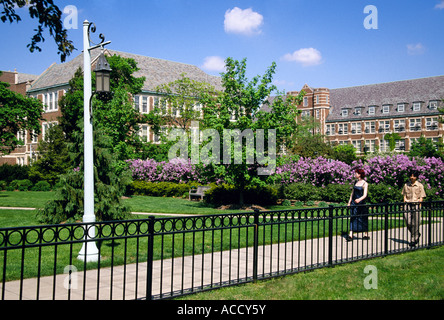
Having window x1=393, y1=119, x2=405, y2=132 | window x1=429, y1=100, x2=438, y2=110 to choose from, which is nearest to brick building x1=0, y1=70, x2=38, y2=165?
window x1=393, y1=119, x2=405, y2=132

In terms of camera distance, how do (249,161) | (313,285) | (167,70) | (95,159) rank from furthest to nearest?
(167,70)
(249,161)
(95,159)
(313,285)

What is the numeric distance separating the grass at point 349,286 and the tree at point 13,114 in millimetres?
28372

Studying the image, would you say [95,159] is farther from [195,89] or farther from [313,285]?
[195,89]

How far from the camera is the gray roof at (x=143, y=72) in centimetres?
5253

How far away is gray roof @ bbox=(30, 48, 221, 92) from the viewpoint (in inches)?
2068

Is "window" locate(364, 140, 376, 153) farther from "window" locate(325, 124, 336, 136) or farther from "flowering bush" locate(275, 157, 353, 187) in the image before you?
"flowering bush" locate(275, 157, 353, 187)

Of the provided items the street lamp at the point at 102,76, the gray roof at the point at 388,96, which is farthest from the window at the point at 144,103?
the street lamp at the point at 102,76

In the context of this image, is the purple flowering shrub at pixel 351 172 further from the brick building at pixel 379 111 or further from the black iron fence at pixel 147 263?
the brick building at pixel 379 111

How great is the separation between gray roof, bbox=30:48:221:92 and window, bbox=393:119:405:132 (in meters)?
35.6

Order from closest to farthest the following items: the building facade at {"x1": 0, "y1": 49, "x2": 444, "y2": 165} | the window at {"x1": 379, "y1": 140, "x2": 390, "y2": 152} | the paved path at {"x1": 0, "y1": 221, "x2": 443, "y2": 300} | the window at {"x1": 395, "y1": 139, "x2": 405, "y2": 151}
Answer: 1. the paved path at {"x1": 0, "y1": 221, "x2": 443, "y2": 300}
2. the building facade at {"x1": 0, "y1": 49, "x2": 444, "y2": 165}
3. the window at {"x1": 395, "y1": 139, "x2": 405, "y2": 151}
4. the window at {"x1": 379, "y1": 140, "x2": 390, "y2": 152}

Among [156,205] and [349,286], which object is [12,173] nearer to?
[156,205]

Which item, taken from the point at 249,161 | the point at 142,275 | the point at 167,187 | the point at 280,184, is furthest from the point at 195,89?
the point at 142,275
